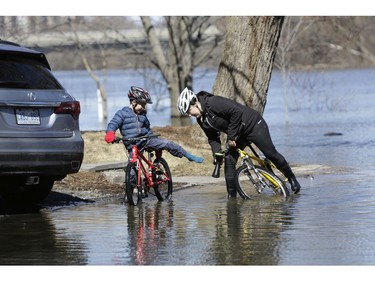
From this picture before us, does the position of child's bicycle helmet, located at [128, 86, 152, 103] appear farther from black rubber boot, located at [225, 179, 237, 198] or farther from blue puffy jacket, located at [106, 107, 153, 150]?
black rubber boot, located at [225, 179, 237, 198]

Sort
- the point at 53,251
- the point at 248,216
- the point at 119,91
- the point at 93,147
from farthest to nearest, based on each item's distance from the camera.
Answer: the point at 119,91 < the point at 93,147 < the point at 248,216 < the point at 53,251

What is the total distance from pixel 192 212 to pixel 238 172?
4.44 ft

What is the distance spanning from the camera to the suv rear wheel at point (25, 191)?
41.5 ft

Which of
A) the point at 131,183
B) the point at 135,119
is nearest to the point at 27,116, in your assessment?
the point at 131,183

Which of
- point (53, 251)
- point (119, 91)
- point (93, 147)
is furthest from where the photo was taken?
point (119, 91)

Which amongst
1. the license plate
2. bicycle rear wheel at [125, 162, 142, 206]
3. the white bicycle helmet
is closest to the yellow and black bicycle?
the white bicycle helmet

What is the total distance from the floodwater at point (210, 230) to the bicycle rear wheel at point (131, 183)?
0.42ft

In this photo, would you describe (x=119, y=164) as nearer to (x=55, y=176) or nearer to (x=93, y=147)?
(x=93, y=147)

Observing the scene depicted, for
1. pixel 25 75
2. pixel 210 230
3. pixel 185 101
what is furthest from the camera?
pixel 185 101

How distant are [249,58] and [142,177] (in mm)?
5888

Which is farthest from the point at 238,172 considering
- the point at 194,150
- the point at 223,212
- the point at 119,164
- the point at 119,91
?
the point at 119,91

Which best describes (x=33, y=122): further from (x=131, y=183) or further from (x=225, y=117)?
(x=225, y=117)

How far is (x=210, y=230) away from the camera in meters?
10.5

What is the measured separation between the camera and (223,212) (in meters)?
12.0
